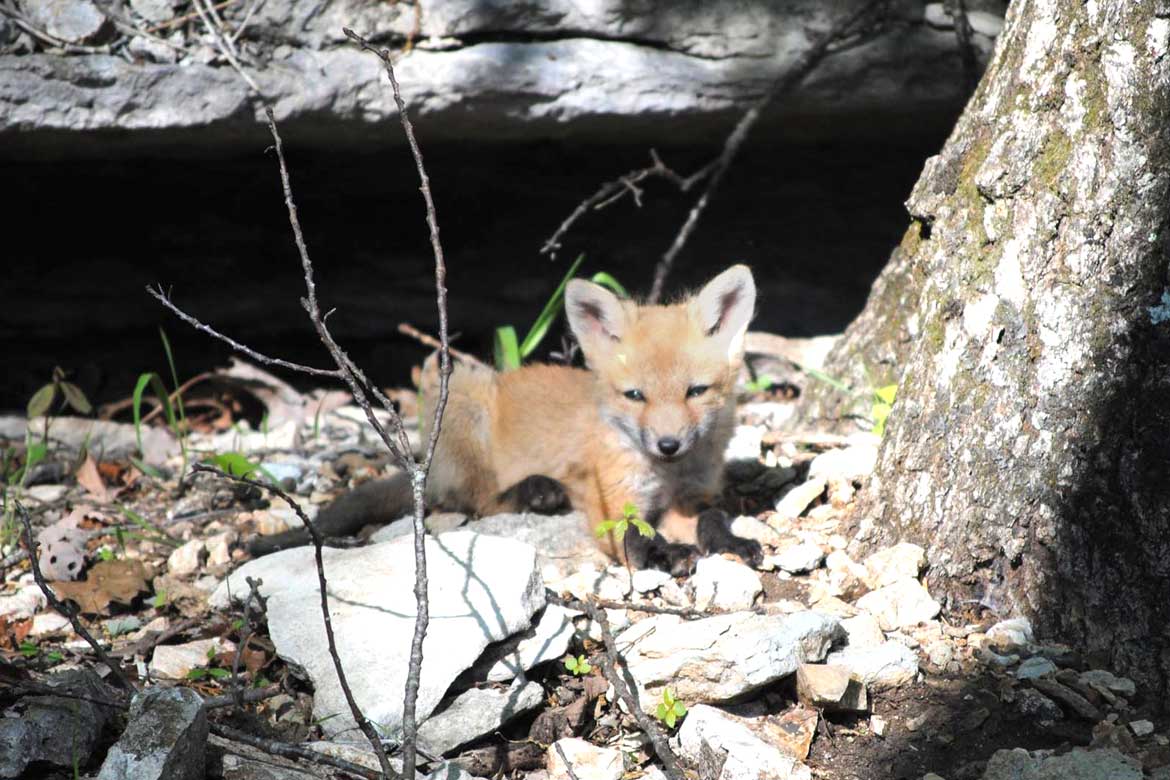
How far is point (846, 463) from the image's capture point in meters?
3.52

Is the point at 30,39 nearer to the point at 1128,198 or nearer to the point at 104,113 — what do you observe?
the point at 104,113

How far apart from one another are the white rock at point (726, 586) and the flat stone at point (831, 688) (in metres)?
0.44

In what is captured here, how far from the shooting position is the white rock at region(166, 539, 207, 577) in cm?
330

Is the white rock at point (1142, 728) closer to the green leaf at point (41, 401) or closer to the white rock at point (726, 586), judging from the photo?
the white rock at point (726, 586)

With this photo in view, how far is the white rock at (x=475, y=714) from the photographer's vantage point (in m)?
2.32

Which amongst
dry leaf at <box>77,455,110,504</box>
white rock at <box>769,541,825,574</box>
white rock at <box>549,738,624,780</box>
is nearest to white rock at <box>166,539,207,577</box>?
dry leaf at <box>77,455,110,504</box>

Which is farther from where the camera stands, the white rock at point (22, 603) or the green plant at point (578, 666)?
the white rock at point (22, 603)

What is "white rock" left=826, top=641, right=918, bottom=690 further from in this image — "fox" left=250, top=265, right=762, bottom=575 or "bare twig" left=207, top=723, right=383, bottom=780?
"bare twig" left=207, top=723, right=383, bottom=780

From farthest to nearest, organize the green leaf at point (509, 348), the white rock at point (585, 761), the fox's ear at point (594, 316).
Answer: the green leaf at point (509, 348)
the fox's ear at point (594, 316)
the white rock at point (585, 761)

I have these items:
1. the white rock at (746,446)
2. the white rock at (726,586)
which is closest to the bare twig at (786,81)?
the white rock at (746,446)

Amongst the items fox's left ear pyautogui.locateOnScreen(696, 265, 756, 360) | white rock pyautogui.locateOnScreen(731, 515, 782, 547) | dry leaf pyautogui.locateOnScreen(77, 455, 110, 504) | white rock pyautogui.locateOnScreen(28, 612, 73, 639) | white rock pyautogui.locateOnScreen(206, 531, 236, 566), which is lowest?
dry leaf pyautogui.locateOnScreen(77, 455, 110, 504)

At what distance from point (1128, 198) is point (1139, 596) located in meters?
0.90

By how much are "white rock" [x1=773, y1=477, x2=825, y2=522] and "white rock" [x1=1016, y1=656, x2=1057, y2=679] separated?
3.51ft

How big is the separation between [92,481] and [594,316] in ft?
6.61
